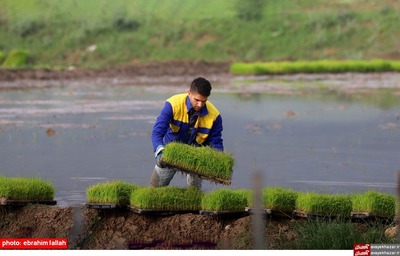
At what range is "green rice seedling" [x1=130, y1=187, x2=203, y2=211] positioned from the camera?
955cm

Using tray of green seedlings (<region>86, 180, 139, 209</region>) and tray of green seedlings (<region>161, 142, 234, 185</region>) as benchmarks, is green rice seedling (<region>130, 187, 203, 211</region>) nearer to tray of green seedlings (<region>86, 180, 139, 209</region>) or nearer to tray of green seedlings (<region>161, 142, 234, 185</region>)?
tray of green seedlings (<region>86, 180, 139, 209</region>)

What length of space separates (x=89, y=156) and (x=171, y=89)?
15.7 m

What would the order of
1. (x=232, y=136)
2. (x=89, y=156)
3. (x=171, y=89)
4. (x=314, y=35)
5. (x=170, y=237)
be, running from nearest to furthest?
(x=170, y=237) < (x=89, y=156) < (x=232, y=136) < (x=171, y=89) < (x=314, y=35)

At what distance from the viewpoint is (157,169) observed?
10.1 meters

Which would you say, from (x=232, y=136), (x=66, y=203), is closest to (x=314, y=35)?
(x=232, y=136)

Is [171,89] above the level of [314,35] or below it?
below

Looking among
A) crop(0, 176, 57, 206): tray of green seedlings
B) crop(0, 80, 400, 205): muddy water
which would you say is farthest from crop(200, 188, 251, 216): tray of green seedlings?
crop(0, 80, 400, 205): muddy water

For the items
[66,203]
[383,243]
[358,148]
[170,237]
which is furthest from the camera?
[358,148]

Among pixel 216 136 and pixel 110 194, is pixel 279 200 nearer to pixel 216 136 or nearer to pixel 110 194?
pixel 216 136

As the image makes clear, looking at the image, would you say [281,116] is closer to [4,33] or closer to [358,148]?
[358,148]

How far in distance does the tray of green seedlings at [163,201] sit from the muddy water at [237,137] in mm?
1893

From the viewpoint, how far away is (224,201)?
373 inches

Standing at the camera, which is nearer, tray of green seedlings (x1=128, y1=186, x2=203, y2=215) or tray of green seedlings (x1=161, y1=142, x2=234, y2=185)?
tray of green seedlings (x1=161, y1=142, x2=234, y2=185)

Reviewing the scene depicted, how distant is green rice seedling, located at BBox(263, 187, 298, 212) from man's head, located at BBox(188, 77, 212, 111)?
3.08ft
